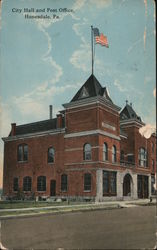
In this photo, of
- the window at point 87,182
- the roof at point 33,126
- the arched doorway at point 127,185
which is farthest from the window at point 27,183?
the arched doorway at point 127,185

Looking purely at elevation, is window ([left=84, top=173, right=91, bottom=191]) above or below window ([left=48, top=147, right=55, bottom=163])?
below

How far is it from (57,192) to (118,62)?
699 centimetres

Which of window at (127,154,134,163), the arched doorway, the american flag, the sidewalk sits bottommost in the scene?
the sidewalk

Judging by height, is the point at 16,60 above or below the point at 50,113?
above

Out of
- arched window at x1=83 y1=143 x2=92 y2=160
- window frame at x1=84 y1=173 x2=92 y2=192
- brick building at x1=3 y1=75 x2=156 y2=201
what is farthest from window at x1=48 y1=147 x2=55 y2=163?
window frame at x1=84 y1=173 x2=92 y2=192

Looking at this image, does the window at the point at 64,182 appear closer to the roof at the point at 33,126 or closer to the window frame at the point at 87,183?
the window frame at the point at 87,183

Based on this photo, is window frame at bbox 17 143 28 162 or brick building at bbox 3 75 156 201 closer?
window frame at bbox 17 143 28 162

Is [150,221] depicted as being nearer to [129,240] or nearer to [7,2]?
[129,240]

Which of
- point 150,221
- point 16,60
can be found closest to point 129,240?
point 150,221

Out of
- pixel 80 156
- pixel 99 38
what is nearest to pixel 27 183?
pixel 80 156

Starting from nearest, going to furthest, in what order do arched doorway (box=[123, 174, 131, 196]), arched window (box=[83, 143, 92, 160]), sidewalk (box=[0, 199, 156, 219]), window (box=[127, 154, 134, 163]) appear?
sidewalk (box=[0, 199, 156, 219])
arched doorway (box=[123, 174, 131, 196])
arched window (box=[83, 143, 92, 160])
window (box=[127, 154, 134, 163])

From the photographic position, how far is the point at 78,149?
14180 millimetres

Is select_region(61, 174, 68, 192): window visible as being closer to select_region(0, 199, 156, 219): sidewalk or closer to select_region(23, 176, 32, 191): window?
select_region(0, 199, 156, 219): sidewalk

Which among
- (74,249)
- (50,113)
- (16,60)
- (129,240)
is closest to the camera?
(74,249)
